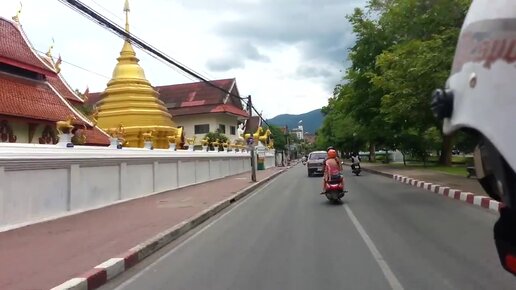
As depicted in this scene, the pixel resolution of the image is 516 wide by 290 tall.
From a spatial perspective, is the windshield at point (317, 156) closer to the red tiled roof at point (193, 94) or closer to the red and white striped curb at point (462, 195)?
the red and white striped curb at point (462, 195)

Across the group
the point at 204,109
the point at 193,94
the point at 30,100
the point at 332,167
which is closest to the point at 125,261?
the point at 332,167

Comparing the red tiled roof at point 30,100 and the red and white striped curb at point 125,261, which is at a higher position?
the red tiled roof at point 30,100

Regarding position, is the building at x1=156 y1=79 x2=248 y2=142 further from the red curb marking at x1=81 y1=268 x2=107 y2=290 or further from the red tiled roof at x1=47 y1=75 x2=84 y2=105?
the red curb marking at x1=81 y1=268 x2=107 y2=290

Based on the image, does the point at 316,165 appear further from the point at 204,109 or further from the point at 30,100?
the point at 204,109

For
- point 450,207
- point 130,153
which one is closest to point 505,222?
point 450,207

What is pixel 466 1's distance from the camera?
1375cm

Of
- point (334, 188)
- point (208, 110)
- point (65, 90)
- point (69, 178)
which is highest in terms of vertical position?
point (208, 110)

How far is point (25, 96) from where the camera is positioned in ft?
59.7

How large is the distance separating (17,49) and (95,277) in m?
14.9

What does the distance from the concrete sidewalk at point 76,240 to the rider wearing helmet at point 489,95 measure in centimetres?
480

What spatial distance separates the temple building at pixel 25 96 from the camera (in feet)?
56.9

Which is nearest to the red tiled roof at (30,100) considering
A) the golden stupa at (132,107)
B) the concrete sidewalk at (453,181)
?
the golden stupa at (132,107)

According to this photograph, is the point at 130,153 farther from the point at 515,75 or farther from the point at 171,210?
the point at 515,75

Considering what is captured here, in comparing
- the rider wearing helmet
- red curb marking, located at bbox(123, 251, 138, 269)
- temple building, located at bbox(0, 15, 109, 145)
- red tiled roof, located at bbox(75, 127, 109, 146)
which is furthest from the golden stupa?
the rider wearing helmet
